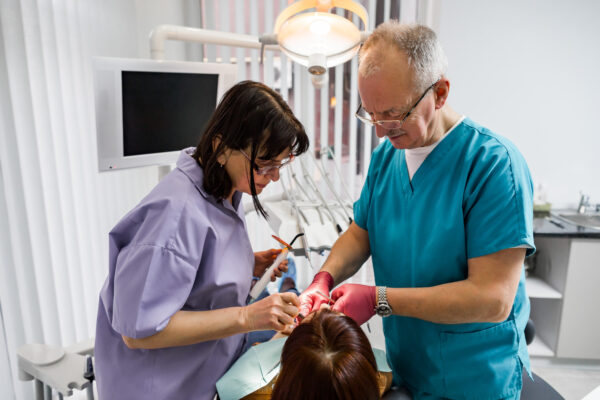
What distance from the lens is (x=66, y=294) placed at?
2180mm

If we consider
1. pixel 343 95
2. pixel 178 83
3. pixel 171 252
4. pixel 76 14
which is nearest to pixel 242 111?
pixel 171 252

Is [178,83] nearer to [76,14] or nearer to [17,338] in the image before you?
[76,14]

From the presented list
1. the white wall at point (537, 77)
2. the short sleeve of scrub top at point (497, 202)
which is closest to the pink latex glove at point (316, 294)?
the short sleeve of scrub top at point (497, 202)

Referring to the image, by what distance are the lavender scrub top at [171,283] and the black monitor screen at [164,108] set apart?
25.7 inches

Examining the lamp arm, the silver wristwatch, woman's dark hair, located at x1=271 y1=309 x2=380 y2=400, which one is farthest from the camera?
the lamp arm

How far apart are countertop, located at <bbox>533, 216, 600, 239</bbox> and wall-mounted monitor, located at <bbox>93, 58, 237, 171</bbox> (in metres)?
1.99

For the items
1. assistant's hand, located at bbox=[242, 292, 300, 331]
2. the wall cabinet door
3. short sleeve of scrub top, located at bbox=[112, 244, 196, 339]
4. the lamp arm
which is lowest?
the wall cabinet door

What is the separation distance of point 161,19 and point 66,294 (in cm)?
179

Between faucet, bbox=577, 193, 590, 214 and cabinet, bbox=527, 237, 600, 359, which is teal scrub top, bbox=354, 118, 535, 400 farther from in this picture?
faucet, bbox=577, 193, 590, 214

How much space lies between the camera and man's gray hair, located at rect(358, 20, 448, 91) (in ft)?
3.20

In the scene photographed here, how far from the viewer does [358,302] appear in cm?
115

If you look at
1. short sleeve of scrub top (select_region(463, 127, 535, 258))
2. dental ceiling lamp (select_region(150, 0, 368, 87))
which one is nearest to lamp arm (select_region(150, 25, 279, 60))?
dental ceiling lamp (select_region(150, 0, 368, 87))

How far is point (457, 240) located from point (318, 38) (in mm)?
746

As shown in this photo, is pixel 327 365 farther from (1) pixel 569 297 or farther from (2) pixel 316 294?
(1) pixel 569 297
